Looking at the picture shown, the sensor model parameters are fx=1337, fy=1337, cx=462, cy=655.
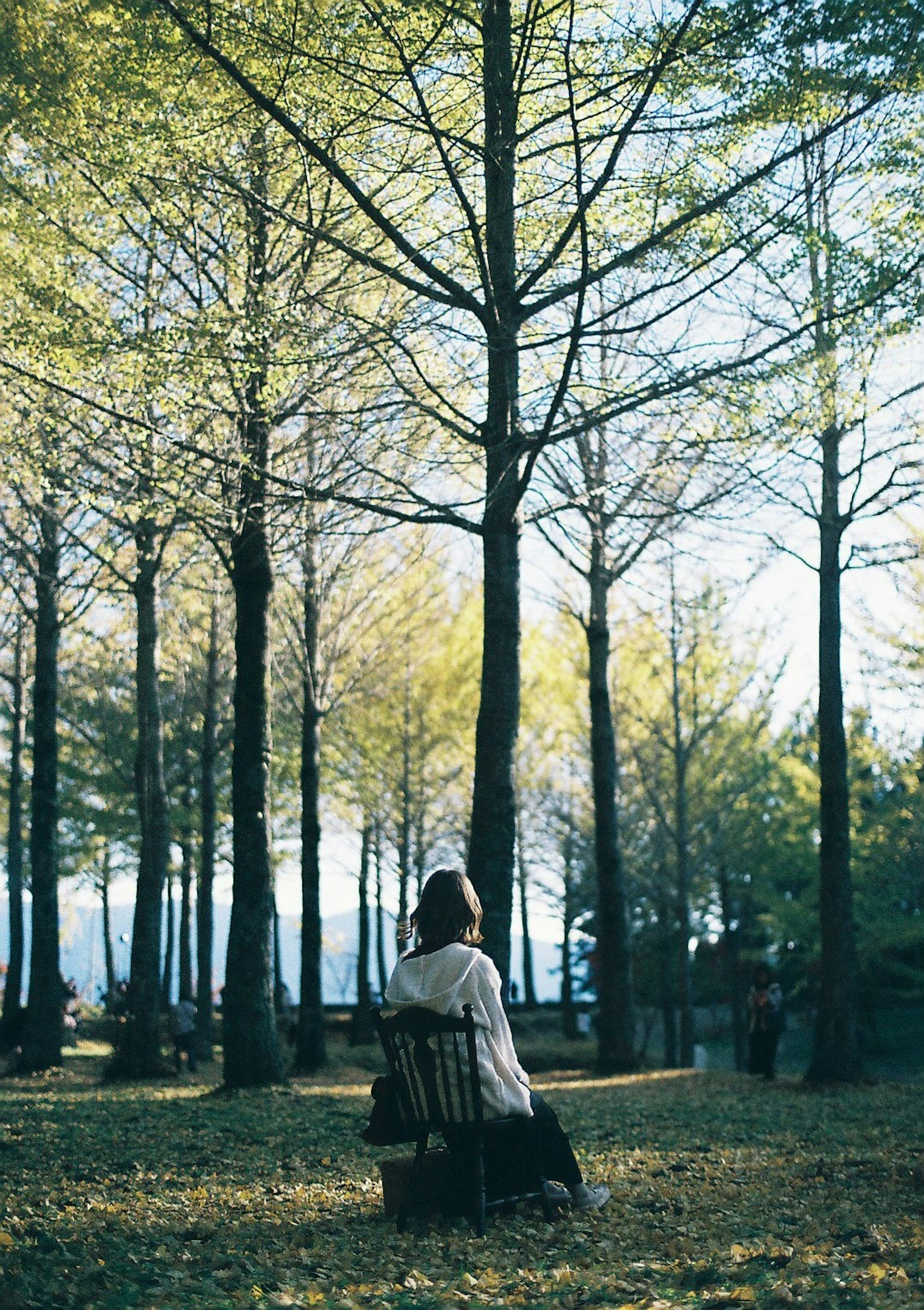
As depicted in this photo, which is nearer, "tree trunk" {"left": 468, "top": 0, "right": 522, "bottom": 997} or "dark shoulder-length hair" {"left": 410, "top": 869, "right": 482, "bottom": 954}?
"dark shoulder-length hair" {"left": 410, "top": 869, "right": 482, "bottom": 954}

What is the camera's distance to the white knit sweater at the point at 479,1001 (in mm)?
5262

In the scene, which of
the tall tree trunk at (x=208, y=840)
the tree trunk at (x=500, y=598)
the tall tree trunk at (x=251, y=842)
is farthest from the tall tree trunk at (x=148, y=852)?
the tree trunk at (x=500, y=598)

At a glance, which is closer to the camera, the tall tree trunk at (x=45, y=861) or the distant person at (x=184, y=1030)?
the tall tree trunk at (x=45, y=861)

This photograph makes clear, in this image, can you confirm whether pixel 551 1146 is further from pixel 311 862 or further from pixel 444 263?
pixel 311 862

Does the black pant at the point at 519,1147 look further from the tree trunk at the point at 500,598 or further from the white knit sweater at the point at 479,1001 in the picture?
the tree trunk at the point at 500,598

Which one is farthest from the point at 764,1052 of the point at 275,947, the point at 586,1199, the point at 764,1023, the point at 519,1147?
the point at 519,1147

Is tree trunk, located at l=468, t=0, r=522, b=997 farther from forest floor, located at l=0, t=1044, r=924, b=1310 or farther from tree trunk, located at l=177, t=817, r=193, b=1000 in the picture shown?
tree trunk, located at l=177, t=817, r=193, b=1000

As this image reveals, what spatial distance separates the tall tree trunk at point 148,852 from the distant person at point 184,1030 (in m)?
1.45

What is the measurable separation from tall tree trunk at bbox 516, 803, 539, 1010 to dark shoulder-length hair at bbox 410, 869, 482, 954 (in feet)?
71.6

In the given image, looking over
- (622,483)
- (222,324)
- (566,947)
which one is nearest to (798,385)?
(622,483)

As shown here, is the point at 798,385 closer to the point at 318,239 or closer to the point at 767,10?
the point at 767,10

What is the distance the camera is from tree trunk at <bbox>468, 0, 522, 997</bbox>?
28.1 feet

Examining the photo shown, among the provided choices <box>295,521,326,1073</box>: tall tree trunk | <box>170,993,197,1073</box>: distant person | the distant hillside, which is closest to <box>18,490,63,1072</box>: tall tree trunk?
<box>170,993,197,1073</box>: distant person

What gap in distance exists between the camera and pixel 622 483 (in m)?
8.77
